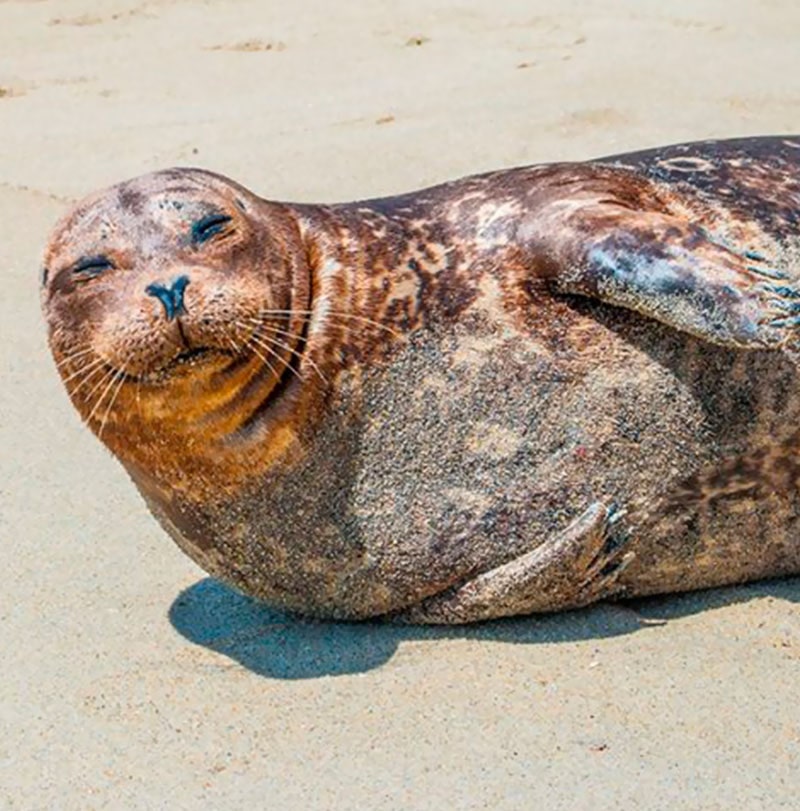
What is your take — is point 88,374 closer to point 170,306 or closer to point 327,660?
point 170,306

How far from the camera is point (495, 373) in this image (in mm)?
4887

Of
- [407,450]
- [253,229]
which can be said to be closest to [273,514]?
[407,450]

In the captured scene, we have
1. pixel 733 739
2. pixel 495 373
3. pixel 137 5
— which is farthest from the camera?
pixel 137 5

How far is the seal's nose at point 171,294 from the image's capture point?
15.0ft

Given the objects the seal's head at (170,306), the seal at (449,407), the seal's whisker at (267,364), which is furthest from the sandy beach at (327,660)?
the seal's whisker at (267,364)

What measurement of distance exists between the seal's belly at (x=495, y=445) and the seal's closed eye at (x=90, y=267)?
631 mm

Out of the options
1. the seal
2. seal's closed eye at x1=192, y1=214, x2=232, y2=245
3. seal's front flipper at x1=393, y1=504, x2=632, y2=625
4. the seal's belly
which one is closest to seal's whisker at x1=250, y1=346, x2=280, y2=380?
the seal

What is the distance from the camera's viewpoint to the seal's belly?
4859mm

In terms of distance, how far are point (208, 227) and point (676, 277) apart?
113 cm

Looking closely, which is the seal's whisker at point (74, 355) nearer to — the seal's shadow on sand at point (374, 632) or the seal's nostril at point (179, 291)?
the seal's nostril at point (179, 291)

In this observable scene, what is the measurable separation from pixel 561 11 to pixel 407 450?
20.6 ft

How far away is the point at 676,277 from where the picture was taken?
15.2 ft

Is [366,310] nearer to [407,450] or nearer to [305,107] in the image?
[407,450]

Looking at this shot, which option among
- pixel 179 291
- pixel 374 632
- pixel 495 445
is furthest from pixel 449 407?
pixel 179 291
